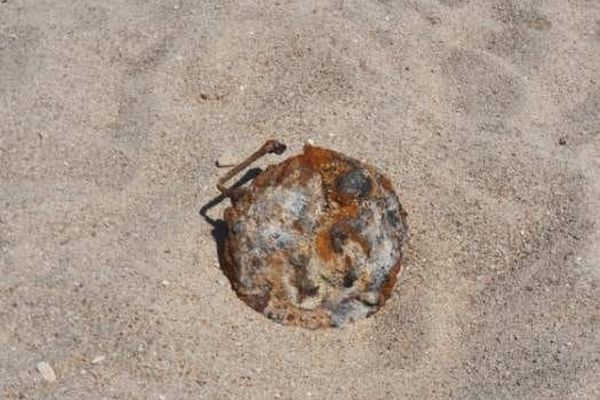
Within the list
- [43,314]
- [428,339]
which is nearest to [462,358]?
[428,339]

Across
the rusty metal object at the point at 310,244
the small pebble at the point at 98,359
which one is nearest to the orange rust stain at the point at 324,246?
the rusty metal object at the point at 310,244

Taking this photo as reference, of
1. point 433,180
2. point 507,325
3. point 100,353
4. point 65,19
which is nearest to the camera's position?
point 100,353

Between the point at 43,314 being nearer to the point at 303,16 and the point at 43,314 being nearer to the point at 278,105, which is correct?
the point at 278,105

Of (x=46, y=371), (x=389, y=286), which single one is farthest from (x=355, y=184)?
(x=46, y=371)

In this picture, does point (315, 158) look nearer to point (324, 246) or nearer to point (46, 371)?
point (324, 246)

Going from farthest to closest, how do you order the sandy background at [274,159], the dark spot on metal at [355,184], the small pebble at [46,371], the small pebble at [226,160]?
1. the small pebble at [226,160]
2. the dark spot on metal at [355,184]
3. the sandy background at [274,159]
4. the small pebble at [46,371]

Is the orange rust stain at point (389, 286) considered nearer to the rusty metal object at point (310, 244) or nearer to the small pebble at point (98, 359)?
the rusty metal object at point (310, 244)
